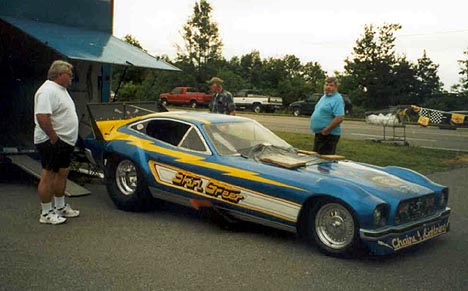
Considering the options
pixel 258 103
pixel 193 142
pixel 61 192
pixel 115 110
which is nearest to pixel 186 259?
pixel 193 142

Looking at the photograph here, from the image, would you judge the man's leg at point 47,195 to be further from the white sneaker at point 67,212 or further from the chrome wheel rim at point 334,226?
the chrome wheel rim at point 334,226

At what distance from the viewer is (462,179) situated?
406 inches

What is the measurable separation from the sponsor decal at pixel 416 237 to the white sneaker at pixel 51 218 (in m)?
3.43

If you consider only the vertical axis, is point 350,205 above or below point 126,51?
below

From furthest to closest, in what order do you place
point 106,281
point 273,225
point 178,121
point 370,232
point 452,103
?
point 452,103 < point 178,121 < point 273,225 < point 370,232 < point 106,281

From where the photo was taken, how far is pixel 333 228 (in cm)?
529

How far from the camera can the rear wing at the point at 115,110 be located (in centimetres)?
821

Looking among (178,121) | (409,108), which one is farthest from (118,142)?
(409,108)

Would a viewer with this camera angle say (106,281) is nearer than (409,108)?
Yes

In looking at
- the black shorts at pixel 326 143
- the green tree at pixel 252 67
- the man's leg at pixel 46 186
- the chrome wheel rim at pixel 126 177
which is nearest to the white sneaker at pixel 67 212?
the man's leg at pixel 46 186

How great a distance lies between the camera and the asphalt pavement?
178 inches

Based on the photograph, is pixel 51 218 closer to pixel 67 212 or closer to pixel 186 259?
pixel 67 212

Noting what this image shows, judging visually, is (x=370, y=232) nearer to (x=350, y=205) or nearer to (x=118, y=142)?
(x=350, y=205)

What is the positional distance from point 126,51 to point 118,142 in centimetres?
336
